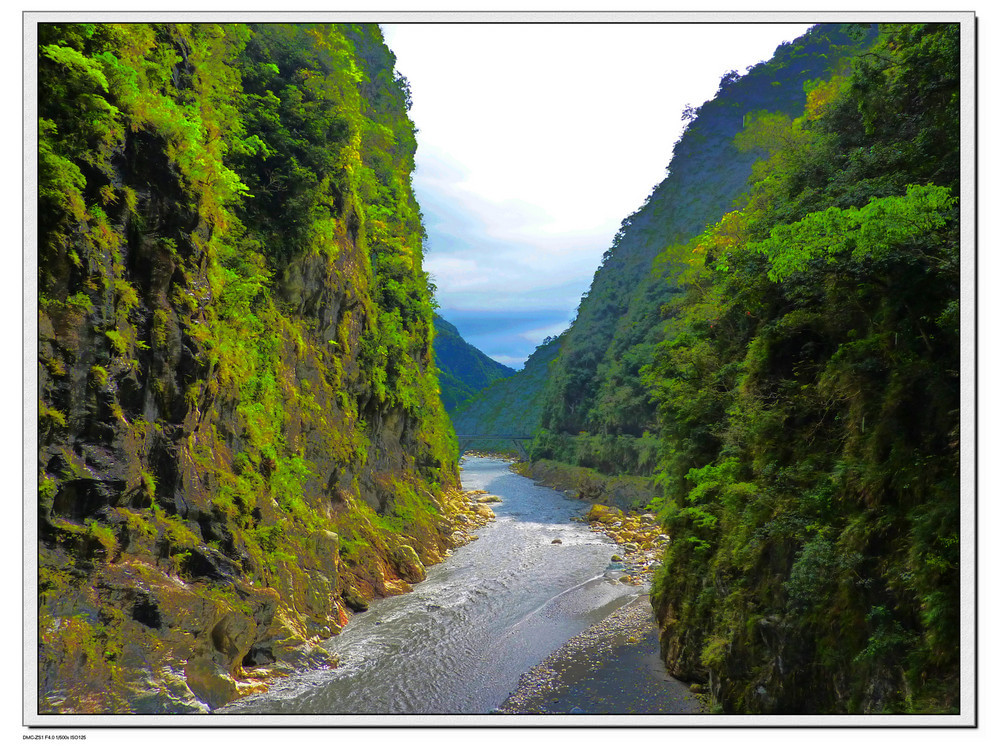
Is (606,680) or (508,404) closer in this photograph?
(606,680)

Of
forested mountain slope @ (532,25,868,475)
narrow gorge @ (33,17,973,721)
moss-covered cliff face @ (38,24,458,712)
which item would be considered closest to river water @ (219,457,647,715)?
narrow gorge @ (33,17,973,721)

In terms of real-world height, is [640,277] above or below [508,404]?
above

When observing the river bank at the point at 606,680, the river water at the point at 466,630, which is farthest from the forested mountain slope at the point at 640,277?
the river bank at the point at 606,680

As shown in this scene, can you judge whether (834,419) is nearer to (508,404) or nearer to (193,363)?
(193,363)

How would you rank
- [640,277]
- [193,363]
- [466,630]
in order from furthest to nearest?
[640,277], [466,630], [193,363]

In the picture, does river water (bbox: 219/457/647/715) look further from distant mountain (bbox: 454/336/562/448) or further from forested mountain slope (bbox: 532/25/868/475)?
distant mountain (bbox: 454/336/562/448)

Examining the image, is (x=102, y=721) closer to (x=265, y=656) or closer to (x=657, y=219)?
(x=265, y=656)

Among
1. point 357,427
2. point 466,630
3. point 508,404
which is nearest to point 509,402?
point 508,404

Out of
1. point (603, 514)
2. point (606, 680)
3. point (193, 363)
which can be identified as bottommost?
point (603, 514)

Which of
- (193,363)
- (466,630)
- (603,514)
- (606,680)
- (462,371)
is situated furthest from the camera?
(462,371)
